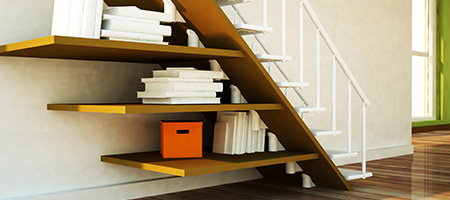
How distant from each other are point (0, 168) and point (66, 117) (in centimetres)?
39

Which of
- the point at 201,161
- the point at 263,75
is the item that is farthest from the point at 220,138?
the point at 263,75

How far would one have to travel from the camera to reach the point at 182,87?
2553 millimetres

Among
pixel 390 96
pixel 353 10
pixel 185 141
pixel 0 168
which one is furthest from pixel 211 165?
pixel 390 96

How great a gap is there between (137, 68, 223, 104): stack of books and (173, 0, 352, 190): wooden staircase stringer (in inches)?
6.1

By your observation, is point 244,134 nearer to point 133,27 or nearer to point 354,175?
point 354,175

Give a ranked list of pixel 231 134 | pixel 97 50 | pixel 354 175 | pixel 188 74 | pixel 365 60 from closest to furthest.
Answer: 1. pixel 97 50
2. pixel 188 74
3. pixel 231 134
4. pixel 354 175
5. pixel 365 60

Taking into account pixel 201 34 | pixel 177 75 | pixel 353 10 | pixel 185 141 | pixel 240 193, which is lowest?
pixel 240 193

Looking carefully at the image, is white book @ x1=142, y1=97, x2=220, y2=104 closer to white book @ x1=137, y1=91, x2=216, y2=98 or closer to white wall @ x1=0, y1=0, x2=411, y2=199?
white book @ x1=137, y1=91, x2=216, y2=98

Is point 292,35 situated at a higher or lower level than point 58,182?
higher

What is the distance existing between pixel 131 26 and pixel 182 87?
0.38 meters

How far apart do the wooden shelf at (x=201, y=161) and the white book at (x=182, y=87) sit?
341mm

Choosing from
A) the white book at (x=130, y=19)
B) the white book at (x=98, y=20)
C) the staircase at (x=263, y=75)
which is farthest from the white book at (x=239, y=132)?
the white book at (x=98, y=20)

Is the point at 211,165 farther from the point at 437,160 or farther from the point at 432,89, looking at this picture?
the point at 432,89

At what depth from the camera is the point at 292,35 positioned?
3.91 metres
